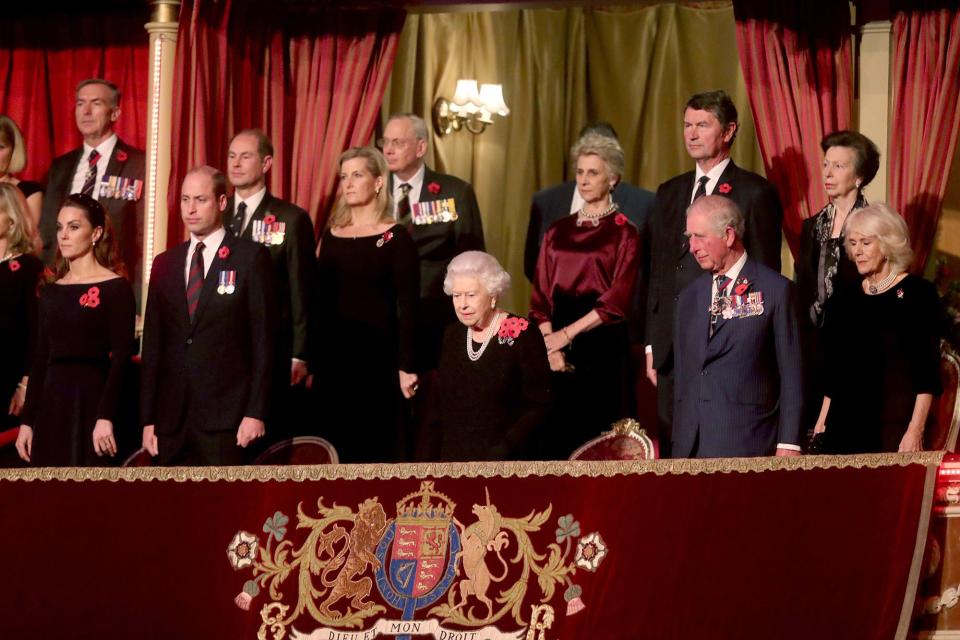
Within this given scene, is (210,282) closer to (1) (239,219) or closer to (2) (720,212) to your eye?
(1) (239,219)

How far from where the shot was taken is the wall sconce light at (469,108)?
9.09 meters

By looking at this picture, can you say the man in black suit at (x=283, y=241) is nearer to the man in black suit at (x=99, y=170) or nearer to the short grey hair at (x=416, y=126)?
the short grey hair at (x=416, y=126)

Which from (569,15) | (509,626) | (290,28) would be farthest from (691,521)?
(569,15)

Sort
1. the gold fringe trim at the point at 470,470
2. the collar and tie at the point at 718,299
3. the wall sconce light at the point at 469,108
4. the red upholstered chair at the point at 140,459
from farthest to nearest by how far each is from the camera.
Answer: the wall sconce light at the point at 469,108 < the red upholstered chair at the point at 140,459 < the collar and tie at the point at 718,299 < the gold fringe trim at the point at 470,470

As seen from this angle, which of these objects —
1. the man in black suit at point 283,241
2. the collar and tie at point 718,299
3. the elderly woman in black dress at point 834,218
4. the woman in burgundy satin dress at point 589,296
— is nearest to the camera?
the collar and tie at point 718,299

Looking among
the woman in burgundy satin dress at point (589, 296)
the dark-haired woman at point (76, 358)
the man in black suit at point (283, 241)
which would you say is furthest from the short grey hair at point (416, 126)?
the dark-haired woman at point (76, 358)

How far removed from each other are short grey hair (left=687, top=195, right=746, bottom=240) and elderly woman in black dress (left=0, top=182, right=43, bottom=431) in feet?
10.5

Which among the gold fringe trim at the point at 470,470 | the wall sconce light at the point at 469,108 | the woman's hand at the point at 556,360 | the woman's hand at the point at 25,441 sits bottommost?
the woman's hand at the point at 25,441

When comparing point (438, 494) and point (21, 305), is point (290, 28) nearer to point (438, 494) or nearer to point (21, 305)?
point (21, 305)

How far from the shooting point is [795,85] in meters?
7.50

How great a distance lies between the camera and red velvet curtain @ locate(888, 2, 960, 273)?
23.8 feet

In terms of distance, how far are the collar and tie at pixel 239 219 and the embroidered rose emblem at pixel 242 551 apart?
198 cm

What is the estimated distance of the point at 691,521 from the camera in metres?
5.28

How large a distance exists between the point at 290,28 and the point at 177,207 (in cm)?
120
